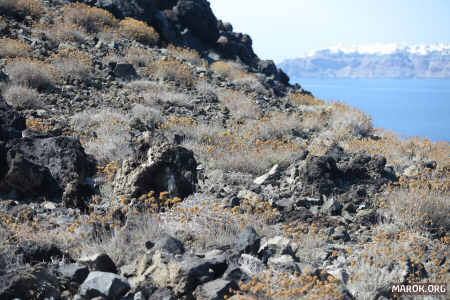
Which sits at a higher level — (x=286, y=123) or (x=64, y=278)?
(x=286, y=123)

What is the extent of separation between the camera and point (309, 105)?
14.1 metres

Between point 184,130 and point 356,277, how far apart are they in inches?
206

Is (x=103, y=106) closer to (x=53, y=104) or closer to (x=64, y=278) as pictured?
(x=53, y=104)

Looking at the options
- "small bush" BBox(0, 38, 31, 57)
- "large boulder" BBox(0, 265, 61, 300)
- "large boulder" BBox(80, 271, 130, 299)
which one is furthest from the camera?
"small bush" BBox(0, 38, 31, 57)

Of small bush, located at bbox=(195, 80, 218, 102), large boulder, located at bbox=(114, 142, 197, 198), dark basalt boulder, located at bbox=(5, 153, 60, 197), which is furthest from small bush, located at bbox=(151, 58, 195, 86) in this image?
dark basalt boulder, located at bbox=(5, 153, 60, 197)

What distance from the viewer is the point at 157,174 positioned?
16.8 ft

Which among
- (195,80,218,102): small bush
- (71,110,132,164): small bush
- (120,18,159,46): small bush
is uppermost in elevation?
(120,18,159,46): small bush

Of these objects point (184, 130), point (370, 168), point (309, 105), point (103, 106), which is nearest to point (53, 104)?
point (103, 106)

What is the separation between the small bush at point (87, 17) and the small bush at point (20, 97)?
7.08 m

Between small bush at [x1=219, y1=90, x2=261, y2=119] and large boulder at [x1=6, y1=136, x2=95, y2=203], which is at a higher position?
small bush at [x1=219, y1=90, x2=261, y2=119]

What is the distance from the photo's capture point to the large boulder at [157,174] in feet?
16.3

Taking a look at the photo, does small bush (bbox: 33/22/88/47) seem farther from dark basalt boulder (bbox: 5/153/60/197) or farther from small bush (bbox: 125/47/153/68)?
dark basalt boulder (bbox: 5/153/60/197)

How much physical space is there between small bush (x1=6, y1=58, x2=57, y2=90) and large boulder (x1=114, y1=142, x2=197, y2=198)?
530 centimetres

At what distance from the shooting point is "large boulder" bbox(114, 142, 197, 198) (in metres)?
4.97
